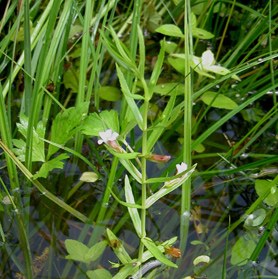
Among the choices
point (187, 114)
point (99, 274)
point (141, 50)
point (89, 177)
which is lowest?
point (99, 274)

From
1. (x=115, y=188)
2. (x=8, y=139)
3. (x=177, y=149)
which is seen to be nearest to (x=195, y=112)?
(x=177, y=149)

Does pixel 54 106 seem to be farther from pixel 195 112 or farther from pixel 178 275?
pixel 178 275

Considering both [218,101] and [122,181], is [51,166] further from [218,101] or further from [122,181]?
[218,101]

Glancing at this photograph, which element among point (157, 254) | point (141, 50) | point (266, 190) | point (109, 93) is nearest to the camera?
point (141, 50)

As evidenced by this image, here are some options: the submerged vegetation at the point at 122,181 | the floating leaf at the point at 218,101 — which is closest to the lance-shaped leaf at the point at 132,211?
the submerged vegetation at the point at 122,181

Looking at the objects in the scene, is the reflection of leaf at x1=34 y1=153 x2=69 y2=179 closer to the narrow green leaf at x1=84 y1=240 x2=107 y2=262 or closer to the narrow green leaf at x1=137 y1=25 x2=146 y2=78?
the narrow green leaf at x1=84 y1=240 x2=107 y2=262

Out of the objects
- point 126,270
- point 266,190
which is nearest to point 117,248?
point 126,270
